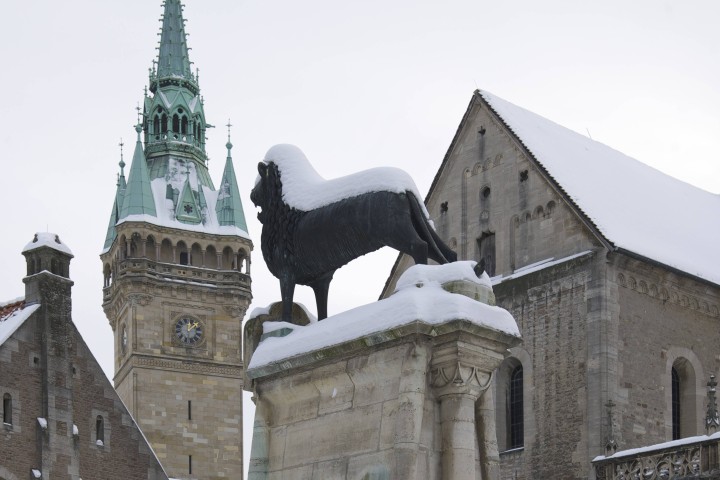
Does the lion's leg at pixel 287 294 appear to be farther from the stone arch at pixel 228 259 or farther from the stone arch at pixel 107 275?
the stone arch at pixel 107 275

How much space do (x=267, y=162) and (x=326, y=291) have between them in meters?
1.31

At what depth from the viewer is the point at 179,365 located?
7631 centimetres

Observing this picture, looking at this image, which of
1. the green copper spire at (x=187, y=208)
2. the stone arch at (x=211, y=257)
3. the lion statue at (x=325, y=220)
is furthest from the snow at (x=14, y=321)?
the green copper spire at (x=187, y=208)

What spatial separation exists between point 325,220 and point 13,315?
77.8 ft

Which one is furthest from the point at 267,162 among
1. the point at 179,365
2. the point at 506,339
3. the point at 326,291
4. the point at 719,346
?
the point at 179,365

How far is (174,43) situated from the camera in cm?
8481

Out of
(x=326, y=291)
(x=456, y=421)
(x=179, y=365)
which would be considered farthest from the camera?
(x=179, y=365)

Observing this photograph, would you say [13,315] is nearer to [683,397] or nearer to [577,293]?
[577,293]

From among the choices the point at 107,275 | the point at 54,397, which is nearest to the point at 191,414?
the point at 107,275

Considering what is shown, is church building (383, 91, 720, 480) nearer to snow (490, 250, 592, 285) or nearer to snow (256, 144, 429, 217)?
snow (490, 250, 592, 285)

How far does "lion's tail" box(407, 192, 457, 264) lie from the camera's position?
12312 millimetres

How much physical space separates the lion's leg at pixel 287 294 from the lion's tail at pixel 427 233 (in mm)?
1379

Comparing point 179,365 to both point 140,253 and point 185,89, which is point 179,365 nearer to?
point 140,253

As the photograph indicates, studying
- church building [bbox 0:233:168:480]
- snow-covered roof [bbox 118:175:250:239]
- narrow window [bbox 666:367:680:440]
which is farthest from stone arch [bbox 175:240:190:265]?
narrow window [bbox 666:367:680:440]
